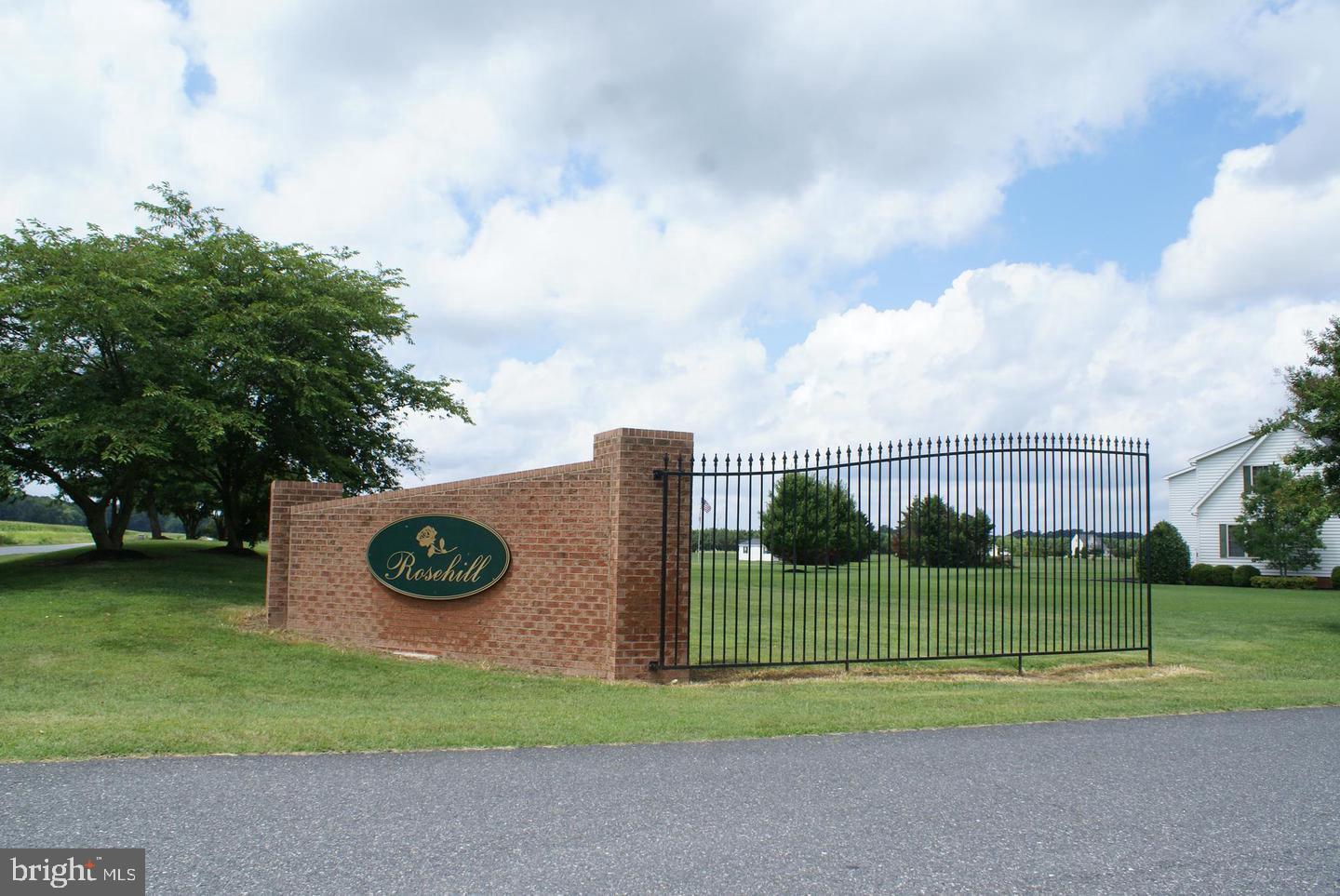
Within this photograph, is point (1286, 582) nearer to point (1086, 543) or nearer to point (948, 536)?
point (1086, 543)

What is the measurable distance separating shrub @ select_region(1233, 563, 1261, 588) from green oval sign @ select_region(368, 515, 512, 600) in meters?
34.0

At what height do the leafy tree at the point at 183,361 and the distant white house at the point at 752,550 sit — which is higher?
the leafy tree at the point at 183,361

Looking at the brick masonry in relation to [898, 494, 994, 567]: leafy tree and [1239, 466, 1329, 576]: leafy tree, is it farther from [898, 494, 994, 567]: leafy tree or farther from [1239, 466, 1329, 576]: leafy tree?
[1239, 466, 1329, 576]: leafy tree

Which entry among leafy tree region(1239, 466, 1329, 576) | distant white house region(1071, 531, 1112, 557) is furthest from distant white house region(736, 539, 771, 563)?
leafy tree region(1239, 466, 1329, 576)

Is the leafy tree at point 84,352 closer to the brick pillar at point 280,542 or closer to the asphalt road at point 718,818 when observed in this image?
the brick pillar at point 280,542

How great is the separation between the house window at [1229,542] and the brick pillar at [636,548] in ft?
114

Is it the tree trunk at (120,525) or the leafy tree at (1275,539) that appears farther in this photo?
the leafy tree at (1275,539)

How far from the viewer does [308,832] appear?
451 cm

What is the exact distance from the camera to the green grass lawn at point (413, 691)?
22.2 ft

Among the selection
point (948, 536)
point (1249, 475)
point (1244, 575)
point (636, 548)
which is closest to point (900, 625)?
point (948, 536)

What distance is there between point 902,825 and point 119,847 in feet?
12.3

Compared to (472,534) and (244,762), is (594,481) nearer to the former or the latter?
(472,534)

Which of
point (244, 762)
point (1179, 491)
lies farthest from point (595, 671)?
point (1179, 491)

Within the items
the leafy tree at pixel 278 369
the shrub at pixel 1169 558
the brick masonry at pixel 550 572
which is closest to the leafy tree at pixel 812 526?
the brick masonry at pixel 550 572
